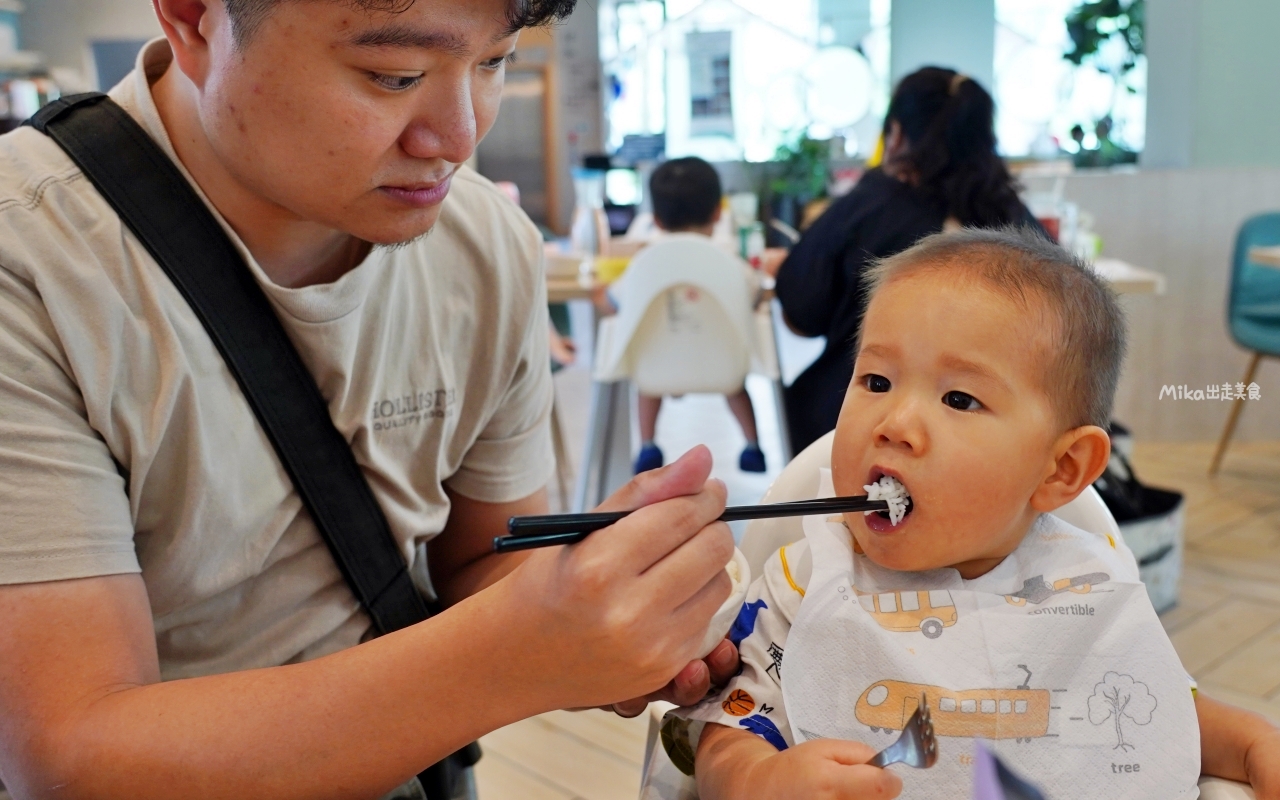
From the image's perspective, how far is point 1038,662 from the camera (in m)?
0.85

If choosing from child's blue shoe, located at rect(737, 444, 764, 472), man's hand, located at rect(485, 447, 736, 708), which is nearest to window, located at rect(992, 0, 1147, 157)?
child's blue shoe, located at rect(737, 444, 764, 472)

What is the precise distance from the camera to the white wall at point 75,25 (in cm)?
876

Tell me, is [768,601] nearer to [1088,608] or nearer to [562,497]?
[1088,608]

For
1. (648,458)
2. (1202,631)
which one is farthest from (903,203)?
(648,458)

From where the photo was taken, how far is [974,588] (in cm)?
92

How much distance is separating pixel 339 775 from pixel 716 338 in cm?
269

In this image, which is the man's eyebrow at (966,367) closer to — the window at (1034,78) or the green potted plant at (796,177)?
the green potted plant at (796,177)

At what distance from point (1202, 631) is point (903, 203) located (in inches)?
56.0

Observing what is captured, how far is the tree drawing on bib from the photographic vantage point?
832mm

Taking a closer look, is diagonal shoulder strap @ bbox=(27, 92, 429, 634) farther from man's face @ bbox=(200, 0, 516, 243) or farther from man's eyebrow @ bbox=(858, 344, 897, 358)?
man's eyebrow @ bbox=(858, 344, 897, 358)

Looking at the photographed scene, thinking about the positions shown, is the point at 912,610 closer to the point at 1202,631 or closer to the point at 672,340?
the point at 1202,631

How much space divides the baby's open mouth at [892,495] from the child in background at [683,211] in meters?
2.92

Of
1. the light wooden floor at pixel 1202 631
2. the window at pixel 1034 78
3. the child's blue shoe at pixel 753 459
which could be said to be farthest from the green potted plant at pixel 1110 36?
the child's blue shoe at pixel 753 459

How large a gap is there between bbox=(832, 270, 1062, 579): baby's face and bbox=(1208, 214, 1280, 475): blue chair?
3488 millimetres
